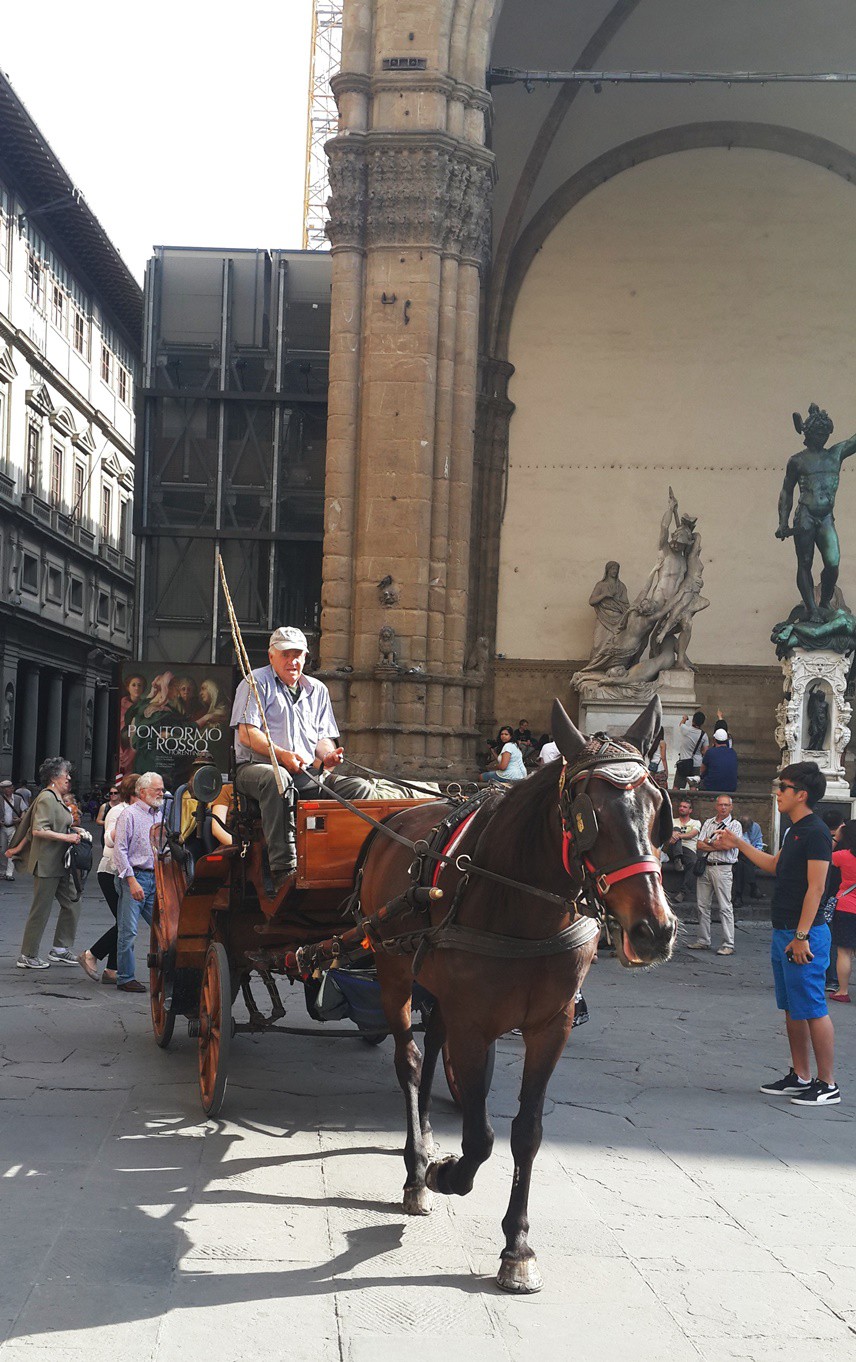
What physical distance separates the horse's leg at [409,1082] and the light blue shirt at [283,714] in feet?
4.43

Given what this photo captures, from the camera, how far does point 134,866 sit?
10109 millimetres

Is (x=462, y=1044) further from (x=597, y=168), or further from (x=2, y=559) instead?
(x=2, y=559)

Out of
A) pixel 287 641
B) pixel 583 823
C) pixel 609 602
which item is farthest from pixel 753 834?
pixel 583 823

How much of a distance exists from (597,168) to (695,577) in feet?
33.2

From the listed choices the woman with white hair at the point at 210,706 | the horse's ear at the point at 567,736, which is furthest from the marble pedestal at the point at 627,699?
the horse's ear at the point at 567,736

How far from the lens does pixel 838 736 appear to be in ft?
60.5

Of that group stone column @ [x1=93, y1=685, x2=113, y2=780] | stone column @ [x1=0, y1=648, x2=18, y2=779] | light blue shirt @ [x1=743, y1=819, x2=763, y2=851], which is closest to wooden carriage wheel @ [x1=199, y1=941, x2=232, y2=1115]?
light blue shirt @ [x1=743, y1=819, x2=763, y2=851]

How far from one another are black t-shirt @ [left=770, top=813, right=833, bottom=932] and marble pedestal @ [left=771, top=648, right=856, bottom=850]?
11638 millimetres

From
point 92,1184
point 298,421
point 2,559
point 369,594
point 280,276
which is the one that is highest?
point 280,276

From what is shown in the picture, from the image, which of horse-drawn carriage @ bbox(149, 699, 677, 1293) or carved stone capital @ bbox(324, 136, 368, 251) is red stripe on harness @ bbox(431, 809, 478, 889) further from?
carved stone capital @ bbox(324, 136, 368, 251)

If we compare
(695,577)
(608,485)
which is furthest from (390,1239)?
(608,485)

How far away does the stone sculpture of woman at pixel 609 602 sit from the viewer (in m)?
22.3

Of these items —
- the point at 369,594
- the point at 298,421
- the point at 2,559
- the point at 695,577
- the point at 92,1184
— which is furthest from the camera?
the point at 2,559

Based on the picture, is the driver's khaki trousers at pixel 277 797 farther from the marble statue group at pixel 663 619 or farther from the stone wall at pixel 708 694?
the stone wall at pixel 708 694
